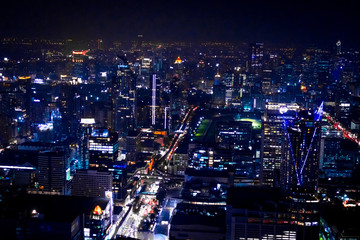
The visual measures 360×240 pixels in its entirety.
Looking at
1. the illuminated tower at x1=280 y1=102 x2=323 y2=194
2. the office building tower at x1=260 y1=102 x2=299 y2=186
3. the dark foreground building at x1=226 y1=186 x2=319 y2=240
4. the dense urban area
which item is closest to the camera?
the dark foreground building at x1=226 y1=186 x2=319 y2=240

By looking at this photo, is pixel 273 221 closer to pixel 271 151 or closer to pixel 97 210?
pixel 97 210

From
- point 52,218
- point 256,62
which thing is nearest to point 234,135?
point 256,62

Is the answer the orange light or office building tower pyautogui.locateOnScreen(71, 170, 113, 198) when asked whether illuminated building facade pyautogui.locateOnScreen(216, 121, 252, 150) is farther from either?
the orange light

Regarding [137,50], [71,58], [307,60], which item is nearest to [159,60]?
[137,50]

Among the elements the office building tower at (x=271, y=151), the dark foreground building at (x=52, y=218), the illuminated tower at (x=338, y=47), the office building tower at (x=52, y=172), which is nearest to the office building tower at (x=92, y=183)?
the office building tower at (x=52, y=172)

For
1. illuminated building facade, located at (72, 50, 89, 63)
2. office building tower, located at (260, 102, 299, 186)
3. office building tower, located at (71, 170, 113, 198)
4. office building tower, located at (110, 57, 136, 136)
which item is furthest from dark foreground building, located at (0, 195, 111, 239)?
illuminated building facade, located at (72, 50, 89, 63)

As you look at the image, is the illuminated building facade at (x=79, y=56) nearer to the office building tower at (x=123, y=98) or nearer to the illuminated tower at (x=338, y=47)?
the office building tower at (x=123, y=98)
